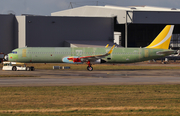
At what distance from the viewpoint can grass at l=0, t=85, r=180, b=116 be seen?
14531 millimetres

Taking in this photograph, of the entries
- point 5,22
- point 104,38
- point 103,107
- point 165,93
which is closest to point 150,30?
point 104,38

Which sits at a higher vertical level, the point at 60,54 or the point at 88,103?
the point at 60,54

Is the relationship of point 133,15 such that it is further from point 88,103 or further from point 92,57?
point 88,103

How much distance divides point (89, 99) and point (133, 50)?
35092 millimetres

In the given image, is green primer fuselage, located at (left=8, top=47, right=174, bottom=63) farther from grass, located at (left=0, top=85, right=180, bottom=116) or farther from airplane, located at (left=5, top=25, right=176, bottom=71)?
Result: grass, located at (left=0, top=85, right=180, bottom=116)

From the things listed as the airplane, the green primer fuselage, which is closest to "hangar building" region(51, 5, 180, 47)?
the airplane

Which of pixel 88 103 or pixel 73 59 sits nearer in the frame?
pixel 88 103

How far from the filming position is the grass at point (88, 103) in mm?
14531

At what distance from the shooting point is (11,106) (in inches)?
631

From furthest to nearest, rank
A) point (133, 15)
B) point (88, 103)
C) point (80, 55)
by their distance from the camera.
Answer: point (133, 15), point (80, 55), point (88, 103)

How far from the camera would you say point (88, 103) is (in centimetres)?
1706

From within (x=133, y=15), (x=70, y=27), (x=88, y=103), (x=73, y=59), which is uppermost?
(x=133, y=15)

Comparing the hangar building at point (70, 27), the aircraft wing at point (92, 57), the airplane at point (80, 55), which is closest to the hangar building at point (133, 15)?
the hangar building at point (70, 27)

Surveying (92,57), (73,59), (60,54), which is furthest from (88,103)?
(60,54)
